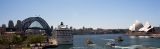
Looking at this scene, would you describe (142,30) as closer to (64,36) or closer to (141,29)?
(141,29)

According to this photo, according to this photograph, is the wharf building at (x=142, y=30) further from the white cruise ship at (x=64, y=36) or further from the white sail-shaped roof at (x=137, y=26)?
the white cruise ship at (x=64, y=36)

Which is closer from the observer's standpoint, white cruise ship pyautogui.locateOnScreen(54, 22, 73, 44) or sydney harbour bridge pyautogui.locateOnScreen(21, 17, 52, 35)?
white cruise ship pyautogui.locateOnScreen(54, 22, 73, 44)

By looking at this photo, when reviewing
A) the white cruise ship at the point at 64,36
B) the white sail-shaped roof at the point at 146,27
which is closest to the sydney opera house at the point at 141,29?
the white sail-shaped roof at the point at 146,27

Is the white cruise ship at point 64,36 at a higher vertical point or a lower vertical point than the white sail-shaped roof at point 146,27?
lower

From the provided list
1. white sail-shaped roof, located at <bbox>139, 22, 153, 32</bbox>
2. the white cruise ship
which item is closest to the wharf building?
white sail-shaped roof, located at <bbox>139, 22, 153, 32</bbox>

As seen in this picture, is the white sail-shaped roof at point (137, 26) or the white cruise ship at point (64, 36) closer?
the white cruise ship at point (64, 36)

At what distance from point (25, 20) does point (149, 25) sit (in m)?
65.1

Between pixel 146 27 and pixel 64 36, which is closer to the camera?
pixel 64 36

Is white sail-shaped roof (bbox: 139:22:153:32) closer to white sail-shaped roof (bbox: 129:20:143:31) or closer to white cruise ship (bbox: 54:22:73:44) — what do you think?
white sail-shaped roof (bbox: 129:20:143:31)

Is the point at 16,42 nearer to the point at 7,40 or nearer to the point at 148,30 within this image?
the point at 7,40

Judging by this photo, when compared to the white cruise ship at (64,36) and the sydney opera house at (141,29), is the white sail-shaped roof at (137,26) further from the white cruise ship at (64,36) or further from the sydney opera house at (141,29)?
the white cruise ship at (64,36)

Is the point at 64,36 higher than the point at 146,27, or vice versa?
the point at 146,27

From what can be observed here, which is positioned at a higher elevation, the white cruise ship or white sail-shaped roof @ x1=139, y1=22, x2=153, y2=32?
white sail-shaped roof @ x1=139, y1=22, x2=153, y2=32

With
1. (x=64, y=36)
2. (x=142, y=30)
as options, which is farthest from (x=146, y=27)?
(x=64, y=36)
